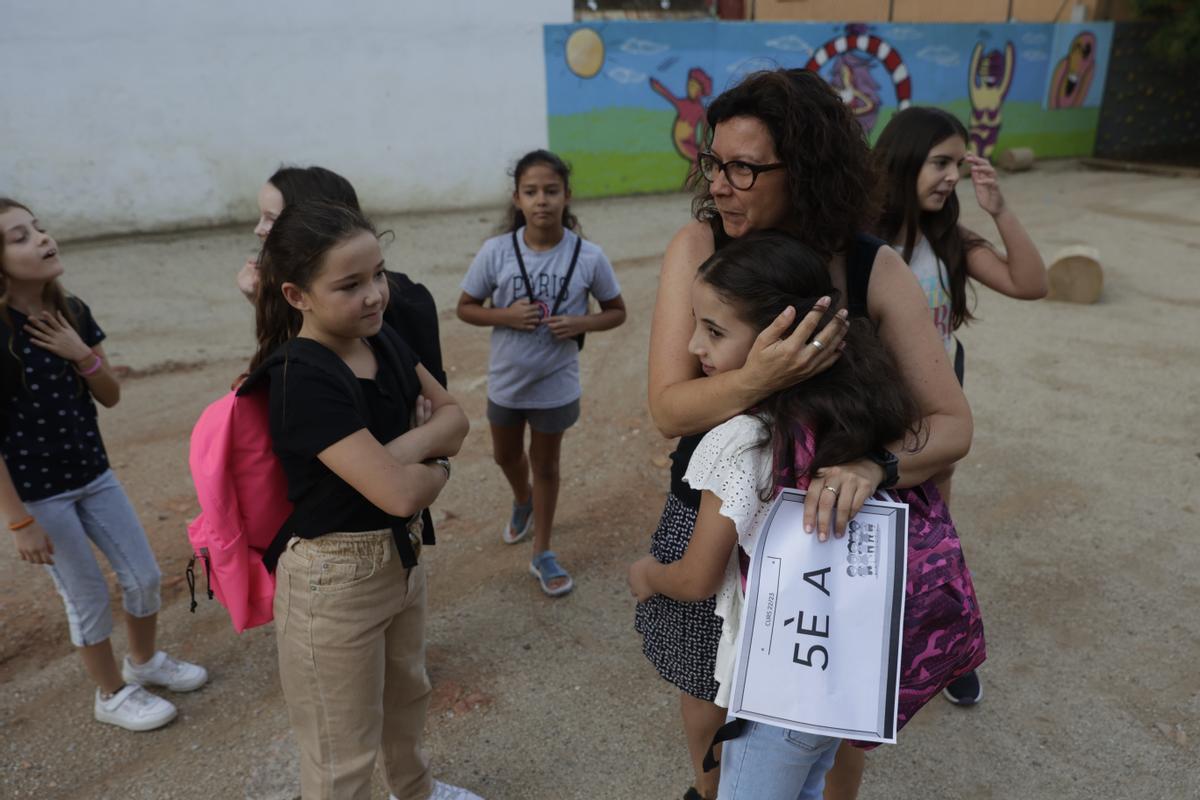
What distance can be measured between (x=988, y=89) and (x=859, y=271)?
16.4 metres

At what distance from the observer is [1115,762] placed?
270cm

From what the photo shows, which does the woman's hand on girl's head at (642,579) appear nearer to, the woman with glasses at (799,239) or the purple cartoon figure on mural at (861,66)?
the woman with glasses at (799,239)

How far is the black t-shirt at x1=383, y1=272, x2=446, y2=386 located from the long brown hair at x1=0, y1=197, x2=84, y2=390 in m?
1.06

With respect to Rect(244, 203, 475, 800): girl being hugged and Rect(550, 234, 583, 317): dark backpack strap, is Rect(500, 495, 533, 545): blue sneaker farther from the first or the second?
Rect(244, 203, 475, 800): girl being hugged

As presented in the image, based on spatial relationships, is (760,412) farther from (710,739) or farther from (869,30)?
(869,30)

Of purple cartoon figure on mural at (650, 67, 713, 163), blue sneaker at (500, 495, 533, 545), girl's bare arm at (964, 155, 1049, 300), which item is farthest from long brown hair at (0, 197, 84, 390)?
purple cartoon figure on mural at (650, 67, 713, 163)

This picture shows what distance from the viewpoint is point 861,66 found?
14.6 metres

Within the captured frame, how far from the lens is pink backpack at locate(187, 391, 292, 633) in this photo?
1.90 m

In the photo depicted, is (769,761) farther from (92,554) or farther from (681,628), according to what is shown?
(92,554)

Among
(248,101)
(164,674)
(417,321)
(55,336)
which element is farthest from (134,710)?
(248,101)

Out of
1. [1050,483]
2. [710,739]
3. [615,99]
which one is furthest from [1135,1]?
[710,739]

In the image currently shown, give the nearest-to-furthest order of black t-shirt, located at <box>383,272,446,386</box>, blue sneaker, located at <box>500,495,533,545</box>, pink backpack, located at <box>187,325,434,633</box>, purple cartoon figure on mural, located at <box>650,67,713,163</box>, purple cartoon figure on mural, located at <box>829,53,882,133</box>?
1. pink backpack, located at <box>187,325,434,633</box>
2. black t-shirt, located at <box>383,272,446,386</box>
3. blue sneaker, located at <box>500,495,533,545</box>
4. purple cartoon figure on mural, located at <box>650,67,713,163</box>
5. purple cartoon figure on mural, located at <box>829,53,882,133</box>

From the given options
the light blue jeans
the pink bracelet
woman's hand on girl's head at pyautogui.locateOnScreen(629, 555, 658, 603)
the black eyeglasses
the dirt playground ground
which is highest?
the black eyeglasses

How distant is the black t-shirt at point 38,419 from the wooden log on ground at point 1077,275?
7.16m
